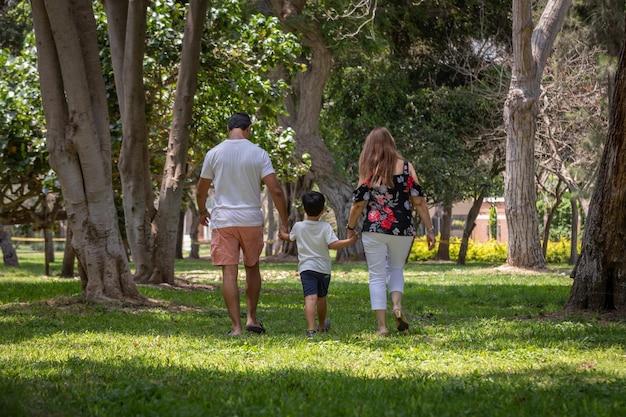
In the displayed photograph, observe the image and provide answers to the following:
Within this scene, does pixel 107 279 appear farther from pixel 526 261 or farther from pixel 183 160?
pixel 526 261

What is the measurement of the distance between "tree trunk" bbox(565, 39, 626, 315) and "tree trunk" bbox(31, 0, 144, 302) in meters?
5.68

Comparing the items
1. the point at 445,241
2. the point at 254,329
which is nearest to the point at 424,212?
the point at 254,329

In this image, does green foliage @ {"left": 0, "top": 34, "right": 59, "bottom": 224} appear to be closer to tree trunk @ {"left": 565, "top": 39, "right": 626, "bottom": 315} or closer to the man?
the man

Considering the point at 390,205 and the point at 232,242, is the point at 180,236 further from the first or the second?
the point at 390,205

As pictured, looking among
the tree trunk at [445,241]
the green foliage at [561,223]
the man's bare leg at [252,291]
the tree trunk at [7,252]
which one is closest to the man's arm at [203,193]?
the man's bare leg at [252,291]

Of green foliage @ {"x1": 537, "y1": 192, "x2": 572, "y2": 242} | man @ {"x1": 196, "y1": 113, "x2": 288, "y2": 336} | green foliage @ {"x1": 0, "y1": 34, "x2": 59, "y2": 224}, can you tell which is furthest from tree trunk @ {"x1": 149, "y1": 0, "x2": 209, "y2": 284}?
green foliage @ {"x1": 537, "y1": 192, "x2": 572, "y2": 242}

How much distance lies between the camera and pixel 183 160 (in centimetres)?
1595

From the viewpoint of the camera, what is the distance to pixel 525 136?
2323 centimetres

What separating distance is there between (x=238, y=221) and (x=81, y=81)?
372cm

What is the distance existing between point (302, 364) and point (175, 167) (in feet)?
32.0

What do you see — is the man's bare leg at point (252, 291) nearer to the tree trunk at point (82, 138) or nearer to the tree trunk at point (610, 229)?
the tree trunk at point (82, 138)

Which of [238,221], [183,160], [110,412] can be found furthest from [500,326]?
[183,160]

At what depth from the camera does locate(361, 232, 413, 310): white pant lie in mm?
8719

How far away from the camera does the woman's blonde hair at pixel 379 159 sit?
8.68 meters
